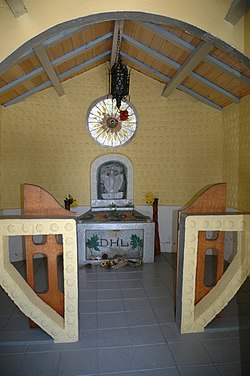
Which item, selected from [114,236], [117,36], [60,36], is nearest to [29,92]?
[60,36]

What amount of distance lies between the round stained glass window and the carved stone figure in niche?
501 mm

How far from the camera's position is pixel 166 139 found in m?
6.17

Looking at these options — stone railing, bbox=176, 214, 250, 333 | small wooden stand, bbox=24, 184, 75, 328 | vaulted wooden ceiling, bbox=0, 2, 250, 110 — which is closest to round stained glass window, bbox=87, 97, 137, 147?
vaulted wooden ceiling, bbox=0, 2, 250, 110

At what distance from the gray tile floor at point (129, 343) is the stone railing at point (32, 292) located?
7.4 inches

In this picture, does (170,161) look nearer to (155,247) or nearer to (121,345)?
(155,247)

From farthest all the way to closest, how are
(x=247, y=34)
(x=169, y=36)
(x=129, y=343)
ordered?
1. (x=169, y=36)
2. (x=129, y=343)
3. (x=247, y=34)

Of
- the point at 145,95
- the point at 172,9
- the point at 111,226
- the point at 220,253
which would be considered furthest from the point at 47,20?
the point at 145,95

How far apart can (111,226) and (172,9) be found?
13.0ft

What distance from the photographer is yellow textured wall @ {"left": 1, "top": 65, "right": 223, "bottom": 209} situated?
19.0 ft

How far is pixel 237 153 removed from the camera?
5250 mm

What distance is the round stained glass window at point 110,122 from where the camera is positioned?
605 cm

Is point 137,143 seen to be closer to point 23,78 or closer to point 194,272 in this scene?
point 23,78

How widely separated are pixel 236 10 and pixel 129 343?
312 centimetres

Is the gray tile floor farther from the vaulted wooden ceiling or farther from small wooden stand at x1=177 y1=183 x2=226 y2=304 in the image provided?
the vaulted wooden ceiling
